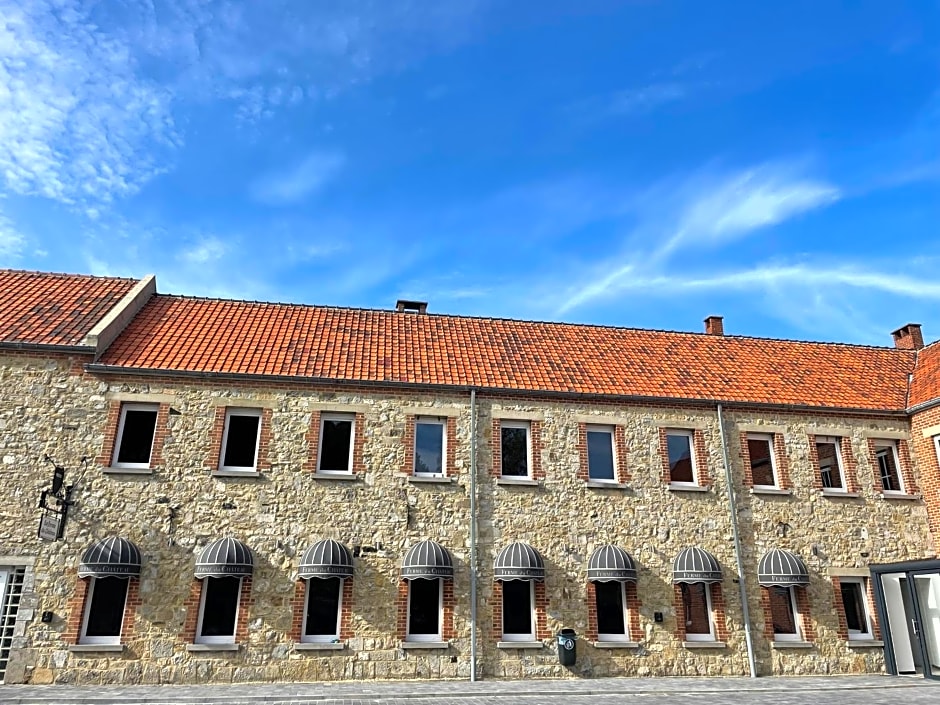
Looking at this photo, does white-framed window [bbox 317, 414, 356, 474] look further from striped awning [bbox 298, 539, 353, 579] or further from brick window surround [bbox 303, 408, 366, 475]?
striped awning [bbox 298, 539, 353, 579]

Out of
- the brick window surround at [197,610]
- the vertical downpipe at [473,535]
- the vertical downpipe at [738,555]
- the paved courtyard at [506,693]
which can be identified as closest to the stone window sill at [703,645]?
the vertical downpipe at [738,555]

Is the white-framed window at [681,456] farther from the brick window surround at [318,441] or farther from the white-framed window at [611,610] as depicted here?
the brick window surround at [318,441]

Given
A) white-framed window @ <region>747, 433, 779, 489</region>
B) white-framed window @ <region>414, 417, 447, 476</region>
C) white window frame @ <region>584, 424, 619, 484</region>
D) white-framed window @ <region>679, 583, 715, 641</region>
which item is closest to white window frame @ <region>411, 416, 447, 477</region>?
white-framed window @ <region>414, 417, 447, 476</region>

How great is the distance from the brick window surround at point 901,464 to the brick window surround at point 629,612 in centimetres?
755

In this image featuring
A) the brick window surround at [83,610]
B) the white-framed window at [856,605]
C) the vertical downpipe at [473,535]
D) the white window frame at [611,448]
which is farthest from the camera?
the white window frame at [611,448]

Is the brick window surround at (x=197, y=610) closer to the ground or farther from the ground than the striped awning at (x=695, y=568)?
closer to the ground

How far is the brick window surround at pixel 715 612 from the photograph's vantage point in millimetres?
15484

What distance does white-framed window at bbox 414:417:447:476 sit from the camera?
16.1 meters

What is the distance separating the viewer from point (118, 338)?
16.4 m

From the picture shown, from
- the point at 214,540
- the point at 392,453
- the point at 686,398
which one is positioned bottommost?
the point at 214,540

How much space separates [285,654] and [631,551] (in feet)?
27.2

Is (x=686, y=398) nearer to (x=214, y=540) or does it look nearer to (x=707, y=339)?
(x=707, y=339)

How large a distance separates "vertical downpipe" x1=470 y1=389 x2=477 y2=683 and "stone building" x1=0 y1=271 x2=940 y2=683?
→ 80 mm

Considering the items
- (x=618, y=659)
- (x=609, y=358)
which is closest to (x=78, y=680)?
(x=618, y=659)
